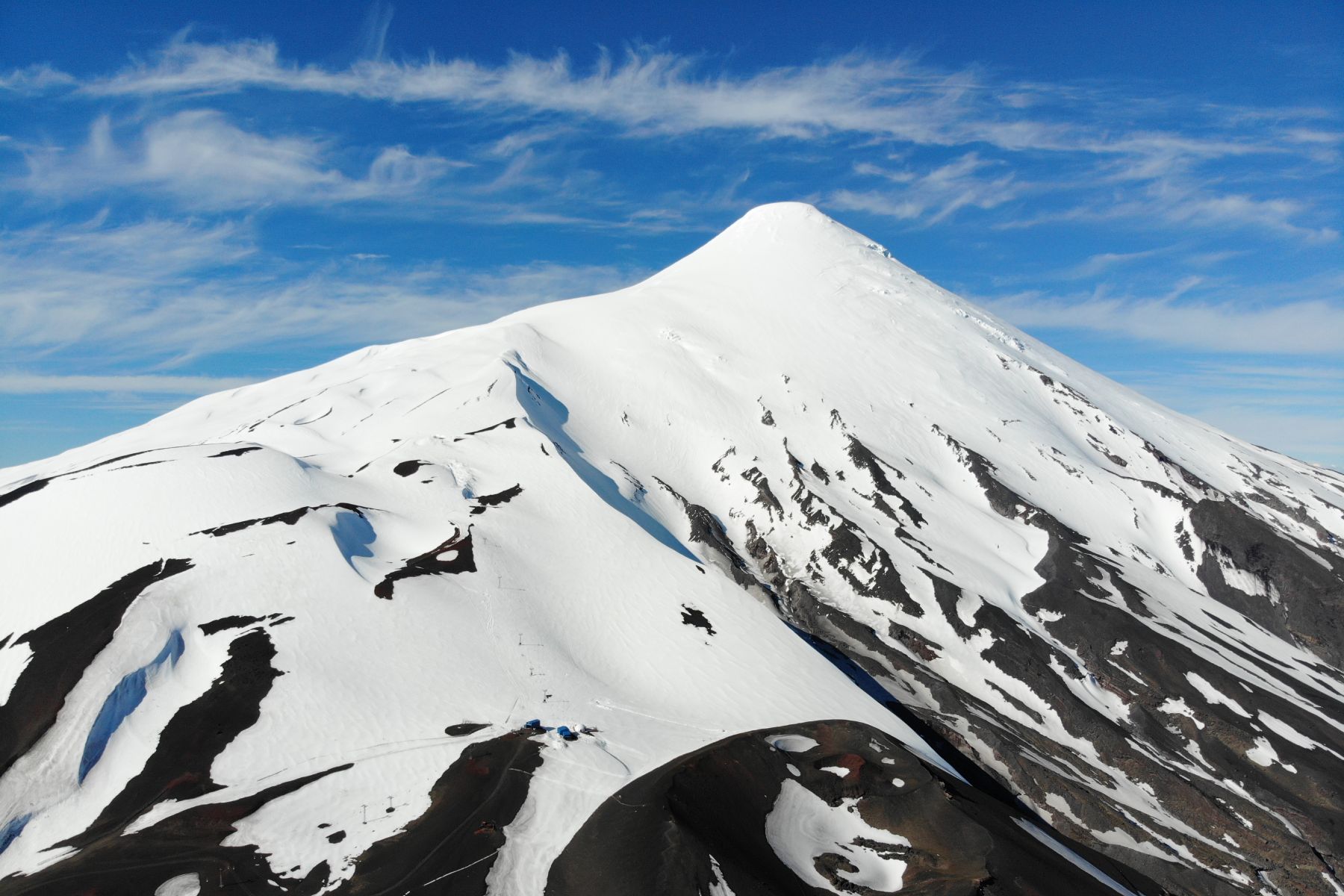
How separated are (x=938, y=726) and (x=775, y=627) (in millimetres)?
10296

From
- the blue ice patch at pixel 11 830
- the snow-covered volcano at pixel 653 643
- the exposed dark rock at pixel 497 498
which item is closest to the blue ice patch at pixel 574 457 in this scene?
the snow-covered volcano at pixel 653 643

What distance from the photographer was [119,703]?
30562mm

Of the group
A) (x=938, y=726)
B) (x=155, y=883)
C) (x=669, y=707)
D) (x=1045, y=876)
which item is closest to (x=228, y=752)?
(x=155, y=883)

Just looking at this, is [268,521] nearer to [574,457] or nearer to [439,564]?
[439,564]

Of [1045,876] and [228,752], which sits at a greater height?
[228,752]

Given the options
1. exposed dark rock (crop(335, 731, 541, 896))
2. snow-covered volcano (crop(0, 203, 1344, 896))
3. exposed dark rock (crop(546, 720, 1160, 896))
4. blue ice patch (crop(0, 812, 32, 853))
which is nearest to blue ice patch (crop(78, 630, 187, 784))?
snow-covered volcano (crop(0, 203, 1344, 896))

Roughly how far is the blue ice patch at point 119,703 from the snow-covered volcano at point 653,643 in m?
0.11

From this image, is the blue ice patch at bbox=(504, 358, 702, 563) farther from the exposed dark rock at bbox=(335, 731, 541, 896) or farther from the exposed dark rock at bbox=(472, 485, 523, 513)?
the exposed dark rock at bbox=(335, 731, 541, 896)

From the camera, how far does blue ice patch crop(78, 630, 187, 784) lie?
2869cm

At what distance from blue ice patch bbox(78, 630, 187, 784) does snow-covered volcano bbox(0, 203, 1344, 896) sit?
0.11 meters

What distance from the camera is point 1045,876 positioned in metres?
24.4

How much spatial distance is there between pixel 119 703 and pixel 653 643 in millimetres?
23687

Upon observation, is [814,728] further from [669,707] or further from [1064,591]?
[1064,591]

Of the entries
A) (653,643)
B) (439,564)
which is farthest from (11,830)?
(653,643)
